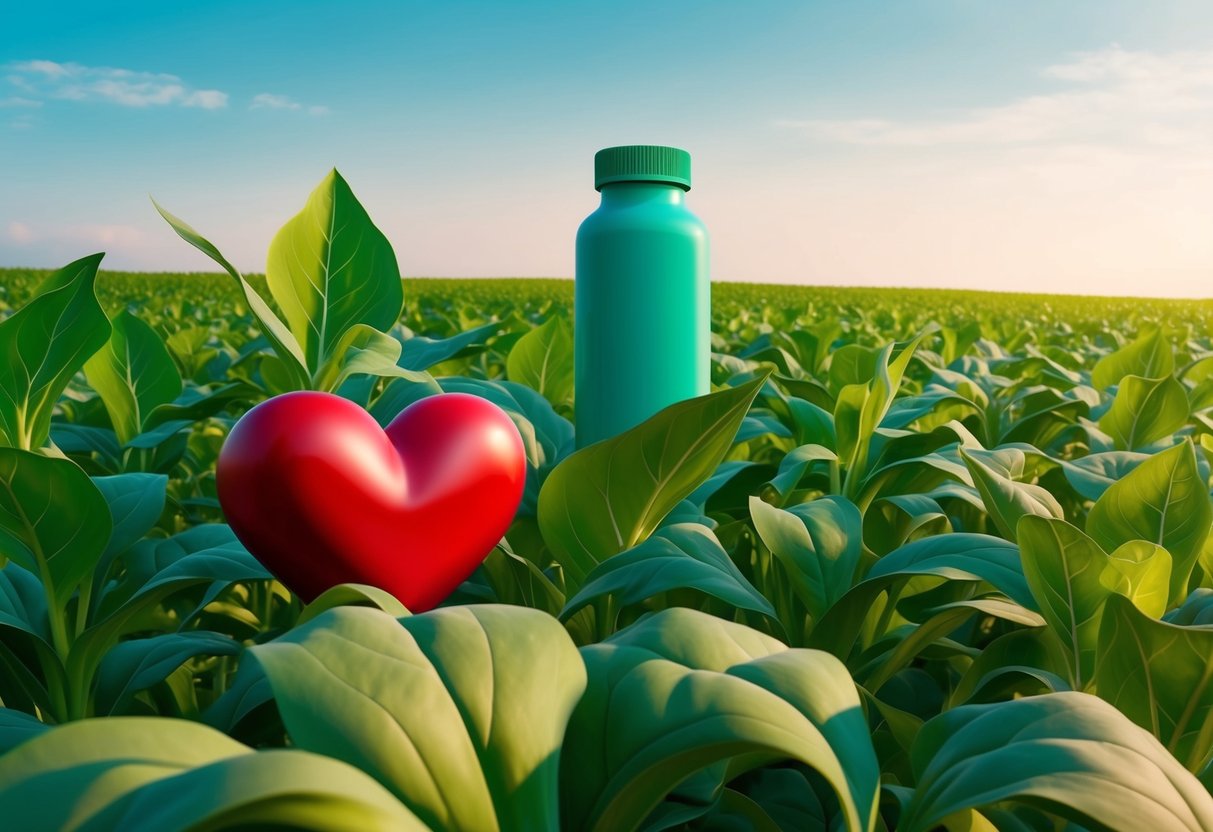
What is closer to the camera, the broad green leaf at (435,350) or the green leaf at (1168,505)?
the green leaf at (1168,505)

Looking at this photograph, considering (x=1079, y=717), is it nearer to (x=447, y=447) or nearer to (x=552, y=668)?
(x=552, y=668)

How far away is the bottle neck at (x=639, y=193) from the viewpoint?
1.36 meters

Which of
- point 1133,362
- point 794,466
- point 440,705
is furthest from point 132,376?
point 1133,362

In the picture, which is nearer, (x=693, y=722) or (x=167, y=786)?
(x=167, y=786)

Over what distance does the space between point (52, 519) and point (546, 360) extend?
115 cm

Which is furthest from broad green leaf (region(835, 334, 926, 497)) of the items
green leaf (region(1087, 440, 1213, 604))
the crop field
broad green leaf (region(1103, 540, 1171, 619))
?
broad green leaf (region(1103, 540, 1171, 619))

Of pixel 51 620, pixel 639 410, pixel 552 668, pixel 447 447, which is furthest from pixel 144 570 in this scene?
pixel 552 668

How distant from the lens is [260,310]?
1.20 m

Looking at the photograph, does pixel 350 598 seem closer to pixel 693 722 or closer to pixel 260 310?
pixel 693 722

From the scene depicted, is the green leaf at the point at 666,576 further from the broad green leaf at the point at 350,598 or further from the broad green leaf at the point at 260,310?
the broad green leaf at the point at 260,310

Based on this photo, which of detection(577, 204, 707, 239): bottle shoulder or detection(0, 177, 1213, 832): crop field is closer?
detection(0, 177, 1213, 832): crop field

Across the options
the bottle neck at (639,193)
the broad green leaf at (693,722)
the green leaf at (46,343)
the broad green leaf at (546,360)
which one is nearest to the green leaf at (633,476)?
the broad green leaf at (693,722)

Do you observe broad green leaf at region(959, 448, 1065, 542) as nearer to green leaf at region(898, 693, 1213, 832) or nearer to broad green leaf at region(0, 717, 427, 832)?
green leaf at region(898, 693, 1213, 832)

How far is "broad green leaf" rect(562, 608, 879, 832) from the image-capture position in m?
0.52
